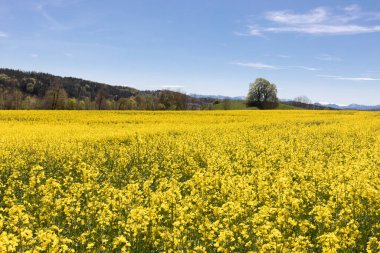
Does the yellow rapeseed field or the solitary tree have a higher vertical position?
Answer: the solitary tree

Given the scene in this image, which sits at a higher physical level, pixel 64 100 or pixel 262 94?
pixel 262 94

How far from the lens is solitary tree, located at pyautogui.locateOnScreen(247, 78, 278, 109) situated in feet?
409

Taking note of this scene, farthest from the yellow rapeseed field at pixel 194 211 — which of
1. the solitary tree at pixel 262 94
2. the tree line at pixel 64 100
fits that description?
the solitary tree at pixel 262 94

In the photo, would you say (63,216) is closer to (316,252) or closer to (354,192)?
(316,252)

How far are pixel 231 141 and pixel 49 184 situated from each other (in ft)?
48.1

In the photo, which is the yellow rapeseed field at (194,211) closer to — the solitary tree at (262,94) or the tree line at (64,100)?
the tree line at (64,100)

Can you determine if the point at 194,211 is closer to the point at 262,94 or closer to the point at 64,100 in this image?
the point at 64,100

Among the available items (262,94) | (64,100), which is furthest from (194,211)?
(262,94)

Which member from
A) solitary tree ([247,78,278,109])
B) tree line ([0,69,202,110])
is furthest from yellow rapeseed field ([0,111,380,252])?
solitary tree ([247,78,278,109])

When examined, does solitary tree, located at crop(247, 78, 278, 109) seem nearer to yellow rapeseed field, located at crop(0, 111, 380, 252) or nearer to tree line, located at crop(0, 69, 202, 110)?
tree line, located at crop(0, 69, 202, 110)

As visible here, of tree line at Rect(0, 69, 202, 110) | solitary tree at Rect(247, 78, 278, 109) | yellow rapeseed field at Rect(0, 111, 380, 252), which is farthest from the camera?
solitary tree at Rect(247, 78, 278, 109)

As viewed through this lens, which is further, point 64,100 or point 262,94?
point 262,94

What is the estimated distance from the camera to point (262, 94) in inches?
4963

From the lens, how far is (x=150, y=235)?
704cm
